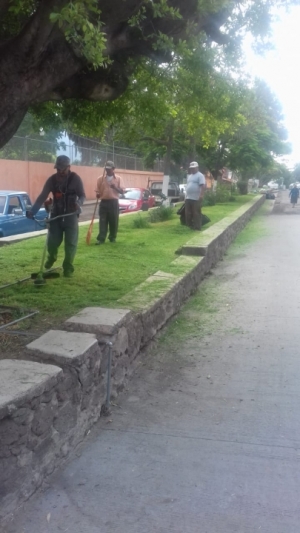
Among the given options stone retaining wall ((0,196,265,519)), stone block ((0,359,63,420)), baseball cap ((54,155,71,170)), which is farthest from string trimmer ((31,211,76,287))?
stone block ((0,359,63,420))

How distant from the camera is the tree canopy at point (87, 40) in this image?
5398mm

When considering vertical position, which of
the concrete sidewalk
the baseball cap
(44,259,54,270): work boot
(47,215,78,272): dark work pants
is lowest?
the concrete sidewalk

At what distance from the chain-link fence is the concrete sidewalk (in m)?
17.6

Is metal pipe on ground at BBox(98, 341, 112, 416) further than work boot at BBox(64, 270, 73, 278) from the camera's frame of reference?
No

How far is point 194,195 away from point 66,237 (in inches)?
264

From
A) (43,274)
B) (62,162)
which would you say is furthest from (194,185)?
(43,274)

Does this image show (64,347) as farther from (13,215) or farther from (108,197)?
(13,215)

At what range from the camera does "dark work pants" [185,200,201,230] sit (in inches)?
588

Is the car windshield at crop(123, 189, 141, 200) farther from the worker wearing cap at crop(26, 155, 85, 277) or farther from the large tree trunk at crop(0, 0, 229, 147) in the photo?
the large tree trunk at crop(0, 0, 229, 147)

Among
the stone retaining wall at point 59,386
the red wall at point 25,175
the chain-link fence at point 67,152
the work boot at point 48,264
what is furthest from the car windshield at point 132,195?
the stone retaining wall at point 59,386

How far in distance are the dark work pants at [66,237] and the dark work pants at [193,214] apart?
21.8 ft

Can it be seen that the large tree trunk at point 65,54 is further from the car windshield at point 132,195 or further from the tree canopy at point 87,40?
the car windshield at point 132,195

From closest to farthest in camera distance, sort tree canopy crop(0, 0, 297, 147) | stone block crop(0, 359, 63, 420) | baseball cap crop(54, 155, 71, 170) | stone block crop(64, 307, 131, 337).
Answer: stone block crop(0, 359, 63, 420)
stone block crop(64, 307, 131, 337)
tree canopy crop(0, 0, 297, 147)
baseball cap crop(54, 155, 71, 170)

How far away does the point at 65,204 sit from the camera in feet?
27.9
